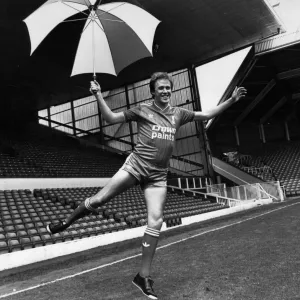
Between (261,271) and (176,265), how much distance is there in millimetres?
1119

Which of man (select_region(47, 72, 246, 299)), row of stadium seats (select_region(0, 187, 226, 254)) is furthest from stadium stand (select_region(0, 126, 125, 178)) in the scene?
man (select_region(47, 72, 246, 299))

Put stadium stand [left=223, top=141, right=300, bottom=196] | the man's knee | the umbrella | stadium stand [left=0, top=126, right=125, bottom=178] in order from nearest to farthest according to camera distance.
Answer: the man's knee < the umbrella < stadium stand [left=0, top=126, right=125, bottom=178] < stadium stand [left=223, top=141, right=300, bottom=196]

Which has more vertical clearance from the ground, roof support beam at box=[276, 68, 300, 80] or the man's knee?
roof support beam at box=[276, 68, 300, 80]

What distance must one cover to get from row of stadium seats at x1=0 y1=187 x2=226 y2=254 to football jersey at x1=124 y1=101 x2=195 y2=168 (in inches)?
234

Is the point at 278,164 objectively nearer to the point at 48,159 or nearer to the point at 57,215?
the point at 48,159

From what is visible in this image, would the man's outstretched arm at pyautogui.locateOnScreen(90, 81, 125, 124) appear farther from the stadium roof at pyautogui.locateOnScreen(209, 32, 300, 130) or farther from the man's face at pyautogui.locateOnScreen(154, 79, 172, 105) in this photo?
the stadium roof at pyautogui.locateOnScreen(209, 32, 300, 130)

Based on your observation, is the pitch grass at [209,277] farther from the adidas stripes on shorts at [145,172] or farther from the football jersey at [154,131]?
the football jersey at [154,131]

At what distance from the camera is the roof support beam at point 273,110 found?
30.3 meters

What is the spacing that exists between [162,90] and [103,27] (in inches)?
88.2

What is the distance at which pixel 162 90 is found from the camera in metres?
3.05

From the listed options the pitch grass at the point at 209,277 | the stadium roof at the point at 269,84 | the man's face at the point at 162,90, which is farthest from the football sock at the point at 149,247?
the stadium roof at the point at 269,84

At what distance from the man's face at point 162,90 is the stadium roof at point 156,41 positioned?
14.9 metres

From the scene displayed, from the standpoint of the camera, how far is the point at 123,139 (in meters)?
28.1

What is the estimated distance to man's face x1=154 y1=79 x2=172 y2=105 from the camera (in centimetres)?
305
